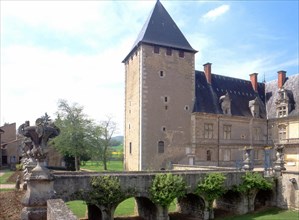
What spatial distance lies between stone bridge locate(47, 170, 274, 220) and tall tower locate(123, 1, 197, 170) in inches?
322

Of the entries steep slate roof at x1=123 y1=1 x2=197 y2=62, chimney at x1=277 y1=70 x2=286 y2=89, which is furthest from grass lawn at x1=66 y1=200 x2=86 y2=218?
chimney at x1=277 y1=70 x2=286 y2=89

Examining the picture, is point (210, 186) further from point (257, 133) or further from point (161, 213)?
point (257, 133)

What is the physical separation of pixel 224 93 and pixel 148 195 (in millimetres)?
20098

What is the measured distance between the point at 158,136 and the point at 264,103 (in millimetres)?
15529

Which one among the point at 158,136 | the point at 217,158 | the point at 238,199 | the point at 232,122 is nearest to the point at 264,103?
the point at 232,122

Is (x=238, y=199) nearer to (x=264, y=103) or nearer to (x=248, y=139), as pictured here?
(x=248, y=139)

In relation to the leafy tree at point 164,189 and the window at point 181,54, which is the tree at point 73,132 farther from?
the leafy tree at point 164,189

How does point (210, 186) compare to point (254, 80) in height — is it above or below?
below

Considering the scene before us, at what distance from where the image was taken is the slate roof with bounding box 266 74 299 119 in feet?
104

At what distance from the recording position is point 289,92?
32875 mm

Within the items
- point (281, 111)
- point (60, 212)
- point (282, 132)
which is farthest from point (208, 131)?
point (60, 212)

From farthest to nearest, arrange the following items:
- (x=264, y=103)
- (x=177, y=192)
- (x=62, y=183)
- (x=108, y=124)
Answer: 1. (x=108, y=124)
2. (x=264, y=103)
3. (x=177, y=192)
4. (x=62, y=183)

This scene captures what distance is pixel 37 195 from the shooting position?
7.36 metres

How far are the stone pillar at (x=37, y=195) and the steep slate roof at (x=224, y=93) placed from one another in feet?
78.5
